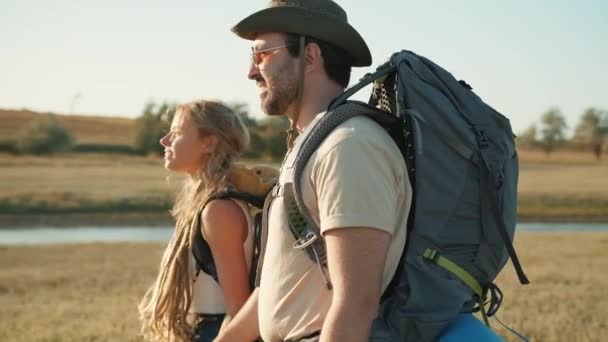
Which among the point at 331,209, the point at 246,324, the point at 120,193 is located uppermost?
the point at 331,209

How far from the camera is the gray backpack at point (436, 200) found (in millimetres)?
2629

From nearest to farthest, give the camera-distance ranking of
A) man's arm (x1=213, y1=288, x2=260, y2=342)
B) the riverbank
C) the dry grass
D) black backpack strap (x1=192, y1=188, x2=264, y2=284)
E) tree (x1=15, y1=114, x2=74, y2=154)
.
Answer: man's arm (x1=213, y1=288, x2=260, y2=342), black backpack strap (x1=192, y1=188, x2=264, y2=284), the riverbank, tree (x1=15, y1=114, x2=74, y2=154), the dry grass

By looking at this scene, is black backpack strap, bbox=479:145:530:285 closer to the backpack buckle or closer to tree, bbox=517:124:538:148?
the backpack buckle

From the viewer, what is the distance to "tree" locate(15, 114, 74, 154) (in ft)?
270

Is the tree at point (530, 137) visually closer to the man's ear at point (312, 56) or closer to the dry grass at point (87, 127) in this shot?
the dry grass at point (87, 127)

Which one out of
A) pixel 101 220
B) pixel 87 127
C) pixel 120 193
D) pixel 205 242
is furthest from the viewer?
pixel 87 127

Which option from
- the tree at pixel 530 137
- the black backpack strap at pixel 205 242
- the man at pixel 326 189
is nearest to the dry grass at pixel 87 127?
the tree at pixel 530 137

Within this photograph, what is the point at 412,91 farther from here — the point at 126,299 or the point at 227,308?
the point at 126,299

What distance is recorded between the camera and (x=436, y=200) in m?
2.62

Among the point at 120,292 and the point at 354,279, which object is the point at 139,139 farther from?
the point at 354,279

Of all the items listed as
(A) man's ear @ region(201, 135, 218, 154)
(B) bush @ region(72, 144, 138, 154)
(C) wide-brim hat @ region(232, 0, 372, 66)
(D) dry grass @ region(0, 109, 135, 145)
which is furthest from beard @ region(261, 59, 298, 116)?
(B) bush @ region(72, 144, 138, 154)

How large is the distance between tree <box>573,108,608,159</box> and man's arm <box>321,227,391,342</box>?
108 m

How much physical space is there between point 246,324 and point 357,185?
1076 millimetres

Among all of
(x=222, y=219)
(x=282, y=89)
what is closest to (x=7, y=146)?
(x=222, y=219)
